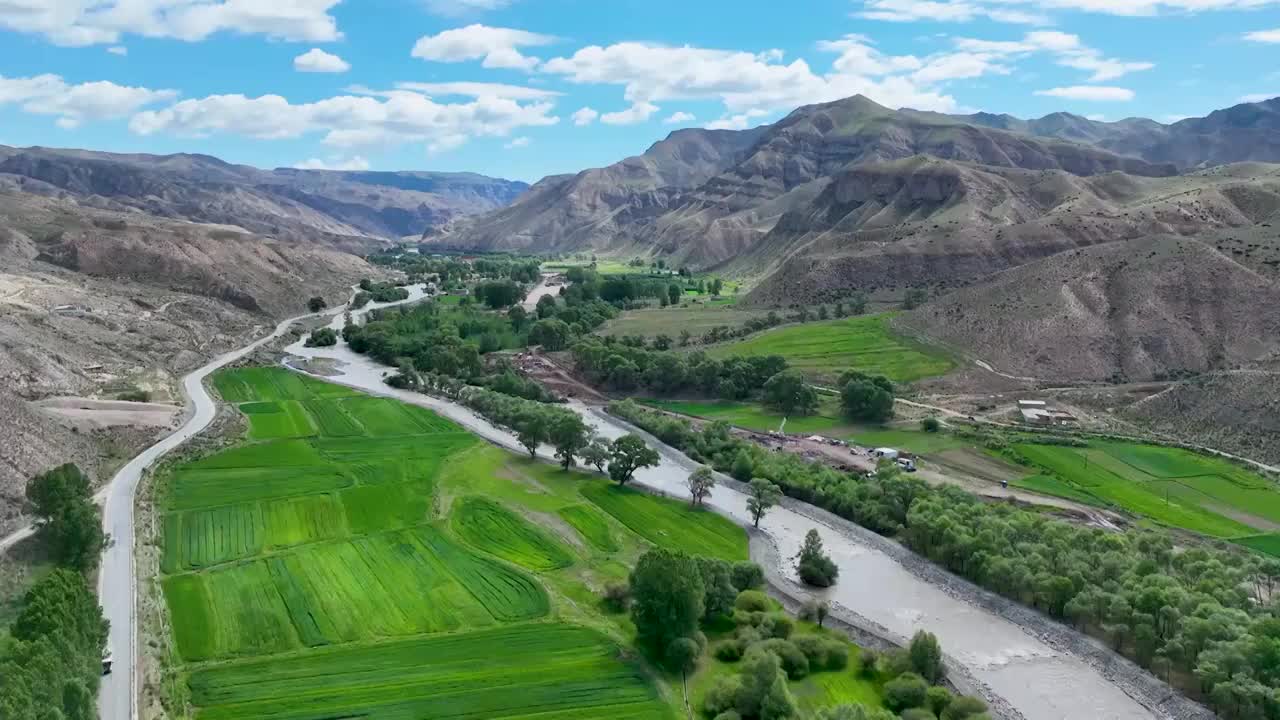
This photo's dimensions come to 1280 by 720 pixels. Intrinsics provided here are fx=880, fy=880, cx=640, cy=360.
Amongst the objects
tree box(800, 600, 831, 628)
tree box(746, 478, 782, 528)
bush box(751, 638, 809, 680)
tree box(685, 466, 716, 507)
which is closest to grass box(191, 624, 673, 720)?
bush box(751, 638, 809, 680)

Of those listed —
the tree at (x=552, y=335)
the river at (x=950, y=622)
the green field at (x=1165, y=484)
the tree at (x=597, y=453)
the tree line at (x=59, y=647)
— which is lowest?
the river at (x=950, y=622)

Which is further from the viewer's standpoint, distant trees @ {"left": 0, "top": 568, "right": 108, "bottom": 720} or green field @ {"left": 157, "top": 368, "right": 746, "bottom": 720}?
green field @ {"left": 157, "top": 368, "right": 746, "bottom": 720}

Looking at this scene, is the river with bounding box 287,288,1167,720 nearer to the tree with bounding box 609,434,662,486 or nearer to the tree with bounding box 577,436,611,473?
the tree with bounding box 609,434,662,486

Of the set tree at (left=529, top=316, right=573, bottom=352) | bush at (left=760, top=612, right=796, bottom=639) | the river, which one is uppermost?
tree at (left=529, top=316, right=573, bottom=352)

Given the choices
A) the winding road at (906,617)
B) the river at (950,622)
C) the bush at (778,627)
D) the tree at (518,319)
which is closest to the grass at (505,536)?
the winding road at (906,617)

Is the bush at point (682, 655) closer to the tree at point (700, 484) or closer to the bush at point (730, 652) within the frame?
the bush at point (730, 652)

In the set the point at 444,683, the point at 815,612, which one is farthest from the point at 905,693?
the point at 444,683
